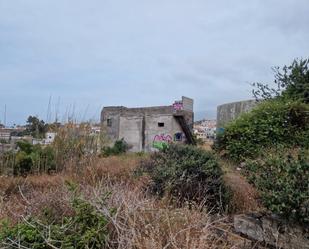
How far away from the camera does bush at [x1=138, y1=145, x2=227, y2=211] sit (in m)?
5.02

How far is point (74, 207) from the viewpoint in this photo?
128 inches

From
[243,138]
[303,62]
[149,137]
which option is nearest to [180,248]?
[243,138]

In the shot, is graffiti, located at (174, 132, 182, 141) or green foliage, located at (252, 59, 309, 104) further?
graffiti, located at (174, 132, 182, 141)

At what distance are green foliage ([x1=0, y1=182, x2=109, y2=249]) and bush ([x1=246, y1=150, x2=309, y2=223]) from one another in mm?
1790

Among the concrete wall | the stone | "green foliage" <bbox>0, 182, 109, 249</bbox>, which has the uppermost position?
the concrete wall

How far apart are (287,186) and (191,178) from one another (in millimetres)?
1709

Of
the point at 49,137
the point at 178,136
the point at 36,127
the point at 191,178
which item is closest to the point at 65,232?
the point at 191,178

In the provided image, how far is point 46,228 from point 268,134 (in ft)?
24.1

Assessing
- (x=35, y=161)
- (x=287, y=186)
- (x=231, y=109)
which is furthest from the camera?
(x=231, y=109)

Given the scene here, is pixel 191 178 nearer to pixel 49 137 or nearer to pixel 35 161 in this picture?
pixel 35 161

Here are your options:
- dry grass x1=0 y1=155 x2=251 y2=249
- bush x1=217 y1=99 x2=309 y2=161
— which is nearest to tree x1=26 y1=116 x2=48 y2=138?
dry grass x1=0 y1=155 x2=251 y2=249

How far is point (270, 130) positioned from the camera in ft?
30.3

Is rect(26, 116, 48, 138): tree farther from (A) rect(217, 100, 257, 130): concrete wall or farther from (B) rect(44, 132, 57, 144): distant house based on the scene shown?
(A) rect(217, 100, 257, 130): concrete wall

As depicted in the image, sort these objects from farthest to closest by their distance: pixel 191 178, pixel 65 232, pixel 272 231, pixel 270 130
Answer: pixel 270 130 < pixel 191 178 < pixel 272 231 < pixel 65 232
